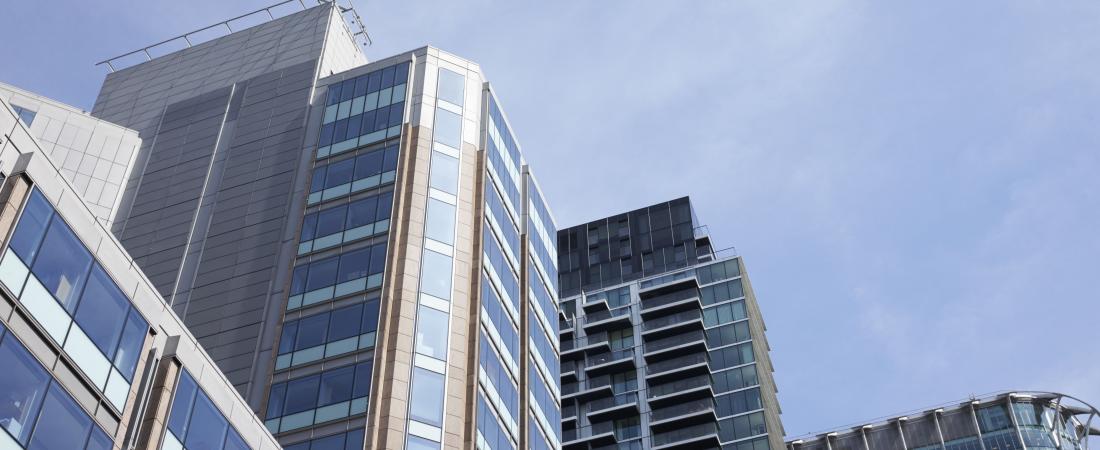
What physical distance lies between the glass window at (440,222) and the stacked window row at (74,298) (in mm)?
28331

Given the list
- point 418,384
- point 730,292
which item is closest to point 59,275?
point 418,384

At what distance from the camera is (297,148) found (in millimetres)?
73625

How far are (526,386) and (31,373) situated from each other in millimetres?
40193

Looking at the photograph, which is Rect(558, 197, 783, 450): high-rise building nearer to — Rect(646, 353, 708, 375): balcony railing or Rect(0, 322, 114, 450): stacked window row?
Rect(646, 353, 708, 375): balcony railing

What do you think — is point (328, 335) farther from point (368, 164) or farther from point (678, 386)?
point (678, 386)

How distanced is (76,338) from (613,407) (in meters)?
95.5

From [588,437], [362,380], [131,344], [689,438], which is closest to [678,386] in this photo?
[689,438]

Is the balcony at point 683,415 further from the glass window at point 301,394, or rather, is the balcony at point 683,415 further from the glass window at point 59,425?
the glass window at point 59,425

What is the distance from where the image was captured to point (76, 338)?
116ft

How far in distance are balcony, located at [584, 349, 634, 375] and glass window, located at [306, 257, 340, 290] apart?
69.0 meters

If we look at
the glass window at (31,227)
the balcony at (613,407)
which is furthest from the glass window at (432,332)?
the balcony at (613,407)

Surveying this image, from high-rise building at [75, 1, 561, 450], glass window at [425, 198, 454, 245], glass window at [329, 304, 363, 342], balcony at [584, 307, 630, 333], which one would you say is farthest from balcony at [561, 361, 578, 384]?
glass window at [329, 304, 363, 342]

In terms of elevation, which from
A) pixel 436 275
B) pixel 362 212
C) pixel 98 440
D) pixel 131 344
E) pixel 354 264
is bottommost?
pixel 98 440

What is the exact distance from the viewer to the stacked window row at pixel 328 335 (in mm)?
60844
